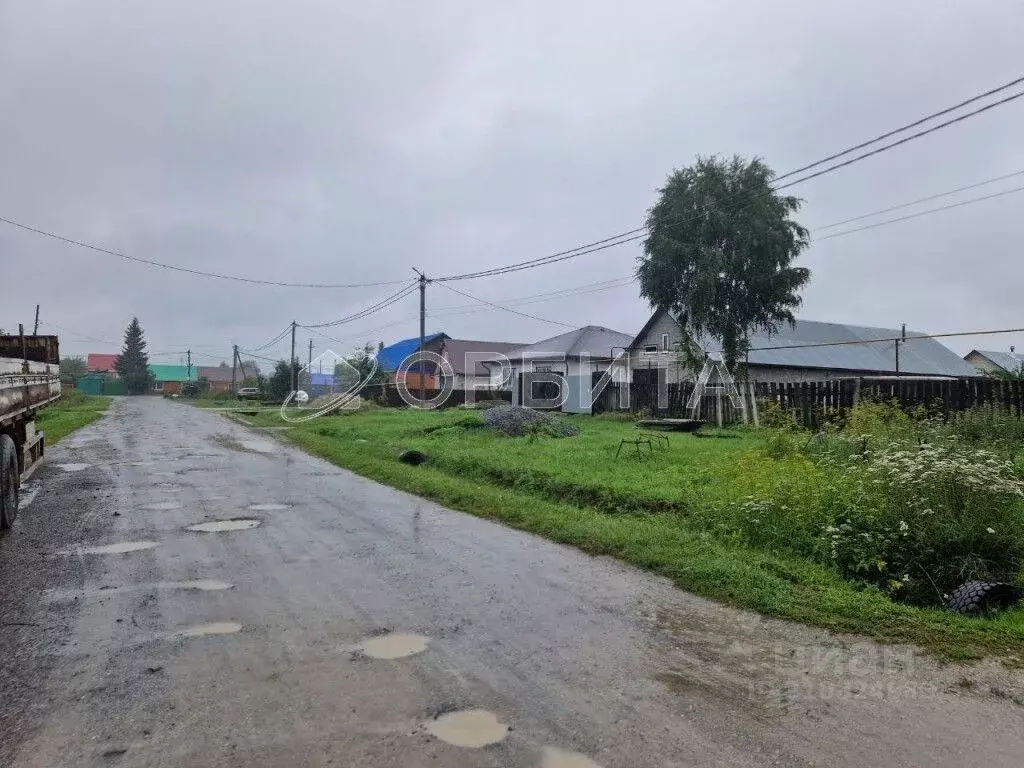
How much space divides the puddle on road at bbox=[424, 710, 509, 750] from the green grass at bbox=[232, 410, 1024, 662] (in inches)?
98.3

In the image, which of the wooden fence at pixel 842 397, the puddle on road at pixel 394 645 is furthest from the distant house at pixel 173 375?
the puddle on road at pixel 394 645

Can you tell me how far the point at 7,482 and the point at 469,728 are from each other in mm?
6756

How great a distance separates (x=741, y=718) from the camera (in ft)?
10.7

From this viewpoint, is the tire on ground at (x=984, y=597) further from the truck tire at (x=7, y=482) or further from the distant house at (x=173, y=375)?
Answer: the distant house at (x=173, y=375)

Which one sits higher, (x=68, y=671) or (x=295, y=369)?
(x=295, y=369)

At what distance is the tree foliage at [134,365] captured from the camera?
81.4 metres

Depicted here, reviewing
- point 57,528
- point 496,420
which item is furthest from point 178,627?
point 496,420

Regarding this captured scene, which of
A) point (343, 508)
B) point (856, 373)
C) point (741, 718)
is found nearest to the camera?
point (741, 718)

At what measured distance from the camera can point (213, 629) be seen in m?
4.35

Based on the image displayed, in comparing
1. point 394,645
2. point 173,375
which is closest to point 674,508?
point 394,645

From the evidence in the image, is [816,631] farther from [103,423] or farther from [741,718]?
[103,423]

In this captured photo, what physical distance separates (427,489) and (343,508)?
1.51 meters

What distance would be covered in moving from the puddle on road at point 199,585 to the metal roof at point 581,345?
2844 centimetres

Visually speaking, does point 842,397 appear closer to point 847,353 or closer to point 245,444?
point 245,444
